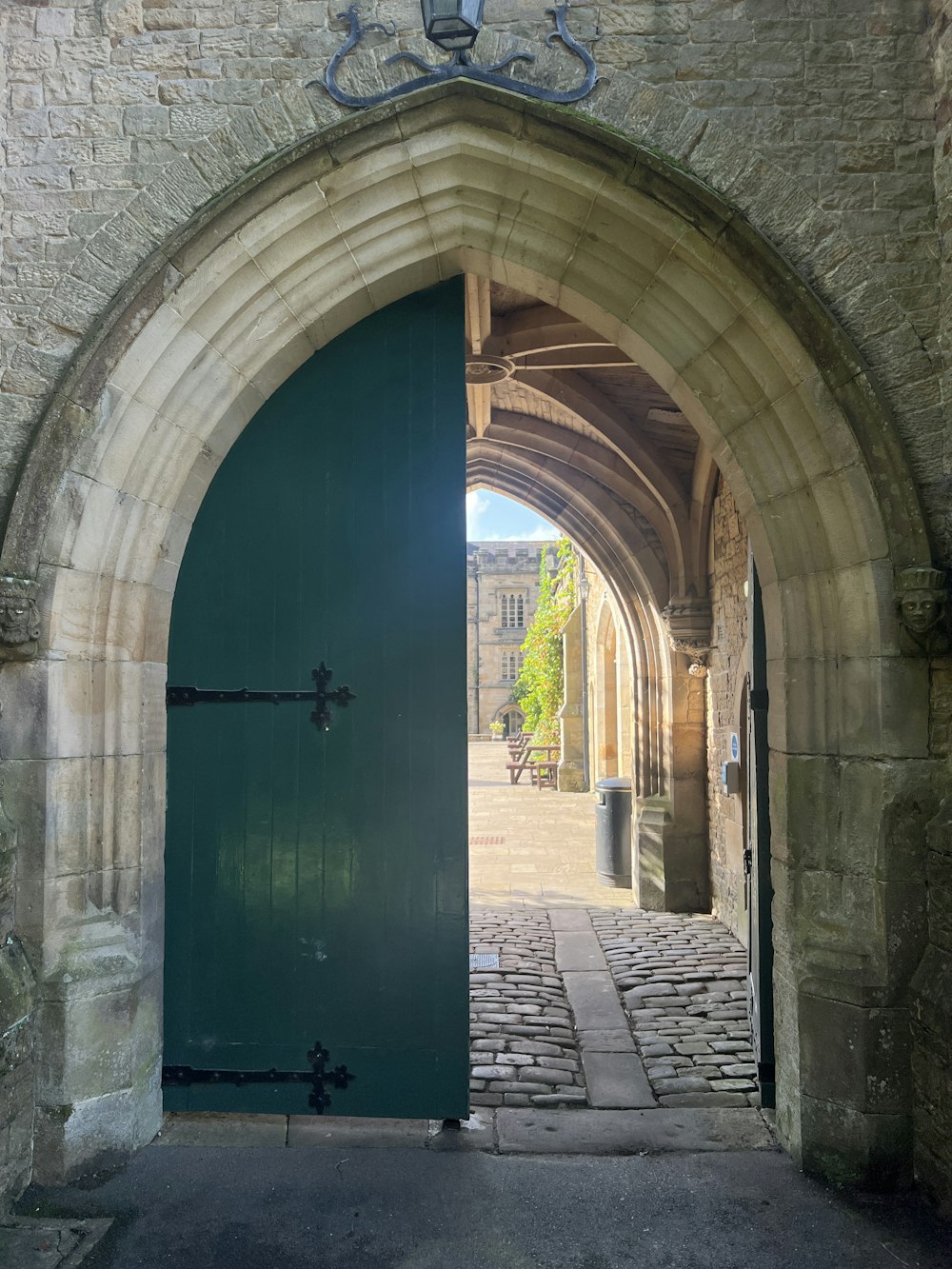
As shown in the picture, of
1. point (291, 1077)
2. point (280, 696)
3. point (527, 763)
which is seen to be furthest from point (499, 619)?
point (291, 1077)

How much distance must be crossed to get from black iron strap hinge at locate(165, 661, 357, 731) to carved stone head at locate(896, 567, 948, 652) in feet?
6.61

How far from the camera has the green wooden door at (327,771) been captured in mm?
3371

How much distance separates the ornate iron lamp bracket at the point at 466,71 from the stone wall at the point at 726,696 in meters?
3.68

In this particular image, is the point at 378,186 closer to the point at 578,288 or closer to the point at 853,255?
the point at 578,288

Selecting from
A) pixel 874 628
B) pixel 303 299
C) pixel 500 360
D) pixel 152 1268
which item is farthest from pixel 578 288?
pixel 152 1268

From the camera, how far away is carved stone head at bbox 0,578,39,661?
2.79 m

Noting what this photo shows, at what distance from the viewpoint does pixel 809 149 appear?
9.88 ft

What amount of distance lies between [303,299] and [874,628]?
2.42 meters

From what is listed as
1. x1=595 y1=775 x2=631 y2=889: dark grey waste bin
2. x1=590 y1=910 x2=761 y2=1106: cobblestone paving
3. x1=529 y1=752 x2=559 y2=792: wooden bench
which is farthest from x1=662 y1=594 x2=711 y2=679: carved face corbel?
x1=529 y1=752 x2=559 y2=792: wooden bench

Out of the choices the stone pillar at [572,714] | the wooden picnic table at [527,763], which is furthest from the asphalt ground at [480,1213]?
the wooden picnic table at [527,763]

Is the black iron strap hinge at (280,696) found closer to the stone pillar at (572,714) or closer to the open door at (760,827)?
the open door at (760,827)

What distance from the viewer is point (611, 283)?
11.1ft

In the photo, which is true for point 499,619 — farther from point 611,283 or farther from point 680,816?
point 611,283

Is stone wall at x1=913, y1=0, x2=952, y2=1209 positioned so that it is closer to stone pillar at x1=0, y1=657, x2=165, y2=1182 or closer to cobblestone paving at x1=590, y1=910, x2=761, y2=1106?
cobblestone paving at x1=590, y1=910, x2=761, y2=1106
